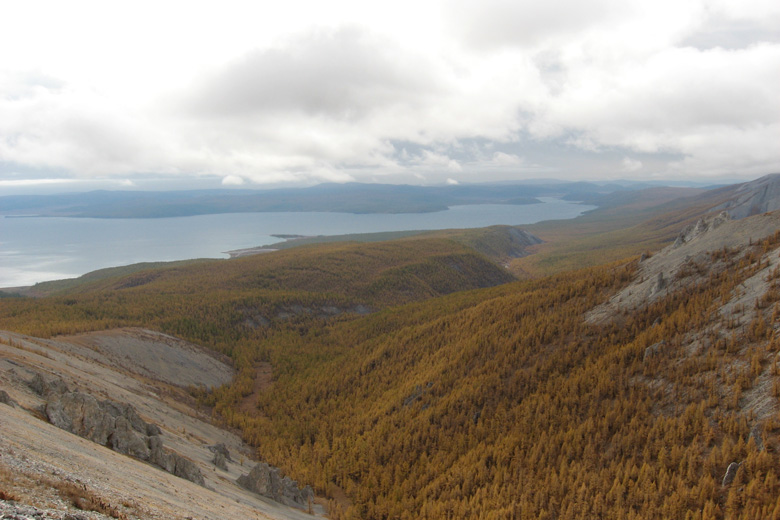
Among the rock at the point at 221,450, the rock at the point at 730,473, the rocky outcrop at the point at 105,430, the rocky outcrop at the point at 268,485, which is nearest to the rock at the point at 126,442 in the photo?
the rocky outcrop at the point at 105,430

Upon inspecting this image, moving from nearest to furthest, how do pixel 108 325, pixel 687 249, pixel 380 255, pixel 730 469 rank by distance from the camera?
pixel 730 469 → pixel 687 249 → pixel 108 325 → pixel 380 255

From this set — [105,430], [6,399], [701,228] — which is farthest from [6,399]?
[701,228]

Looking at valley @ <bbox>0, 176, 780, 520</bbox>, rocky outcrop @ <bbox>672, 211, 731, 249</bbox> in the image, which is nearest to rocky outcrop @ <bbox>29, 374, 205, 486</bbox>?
valley @ <bbox>0, 176, 780, 520</bbox>

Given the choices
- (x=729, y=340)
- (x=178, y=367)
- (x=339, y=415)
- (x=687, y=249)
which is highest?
(x=687, y=249)

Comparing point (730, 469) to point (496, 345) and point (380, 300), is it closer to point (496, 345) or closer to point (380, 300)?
point (496, 345)

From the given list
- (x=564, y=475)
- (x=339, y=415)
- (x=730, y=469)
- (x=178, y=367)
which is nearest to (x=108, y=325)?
(x=178, y=367)

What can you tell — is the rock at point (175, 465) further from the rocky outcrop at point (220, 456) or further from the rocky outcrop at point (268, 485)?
the rocky outcrop at point (220, 456)

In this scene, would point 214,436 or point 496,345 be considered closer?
point 214,436
